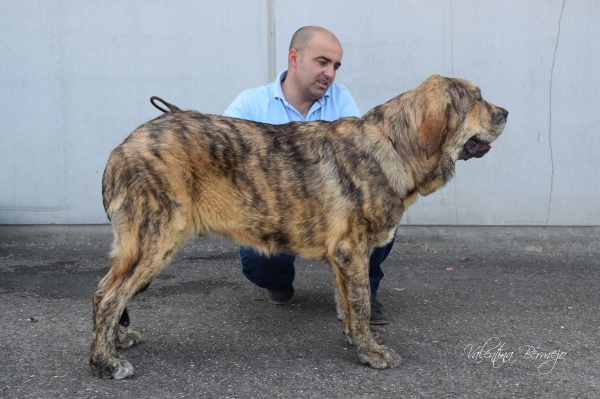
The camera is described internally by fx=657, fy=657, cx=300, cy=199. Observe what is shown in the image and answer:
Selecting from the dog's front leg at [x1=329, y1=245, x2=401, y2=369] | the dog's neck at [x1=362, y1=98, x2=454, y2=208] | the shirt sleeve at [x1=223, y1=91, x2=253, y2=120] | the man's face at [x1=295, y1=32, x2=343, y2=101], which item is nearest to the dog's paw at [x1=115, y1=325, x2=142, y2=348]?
the dog's front leg at [x1=329, y1=245, x2=401, y2=369]

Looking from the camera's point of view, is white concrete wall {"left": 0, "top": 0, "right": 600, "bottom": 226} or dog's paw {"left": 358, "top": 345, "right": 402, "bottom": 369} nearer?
Answer: dog's paw {"left": 358, "top": 345, "right": 402, "bottom": 369}

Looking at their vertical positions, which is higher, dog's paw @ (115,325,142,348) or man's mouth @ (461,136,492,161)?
man's mouth @ (461,136,492,161)

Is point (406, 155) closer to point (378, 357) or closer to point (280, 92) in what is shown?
point (378, 357)

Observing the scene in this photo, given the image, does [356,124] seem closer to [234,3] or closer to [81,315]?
[81,315]

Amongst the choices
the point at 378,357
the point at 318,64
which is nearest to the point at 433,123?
the point at 318,64

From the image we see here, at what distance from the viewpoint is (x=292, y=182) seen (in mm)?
4270

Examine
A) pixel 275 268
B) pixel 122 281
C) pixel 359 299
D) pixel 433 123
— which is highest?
pixel 433 123

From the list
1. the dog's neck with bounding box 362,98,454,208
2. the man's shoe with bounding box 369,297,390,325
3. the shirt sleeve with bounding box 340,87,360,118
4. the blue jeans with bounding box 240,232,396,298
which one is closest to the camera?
the dog's neck with bounding box 362,98,454,208

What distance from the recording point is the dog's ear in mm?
4125

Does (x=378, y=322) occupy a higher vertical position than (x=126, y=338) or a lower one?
lower

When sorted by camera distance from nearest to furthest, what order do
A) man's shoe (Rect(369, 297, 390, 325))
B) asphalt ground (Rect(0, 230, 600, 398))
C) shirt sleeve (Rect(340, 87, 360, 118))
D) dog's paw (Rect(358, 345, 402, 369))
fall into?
1. asphalt ground (Rect(0, 230, 600, 398))
2. dog's paw (Rect(358, 345, 402, 369))
3. man's shoe (Rect(369, 297, 390, 325))
4. shirt sleeve (Rect(340, 87, 360, 118))

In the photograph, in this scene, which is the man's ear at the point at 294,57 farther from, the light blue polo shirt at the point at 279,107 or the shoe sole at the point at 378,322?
the shoe sole at the point at 378,322

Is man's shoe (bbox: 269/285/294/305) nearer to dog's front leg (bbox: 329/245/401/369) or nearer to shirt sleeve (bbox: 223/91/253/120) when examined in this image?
dog's front leg (bbox: 329/245/401/369)
